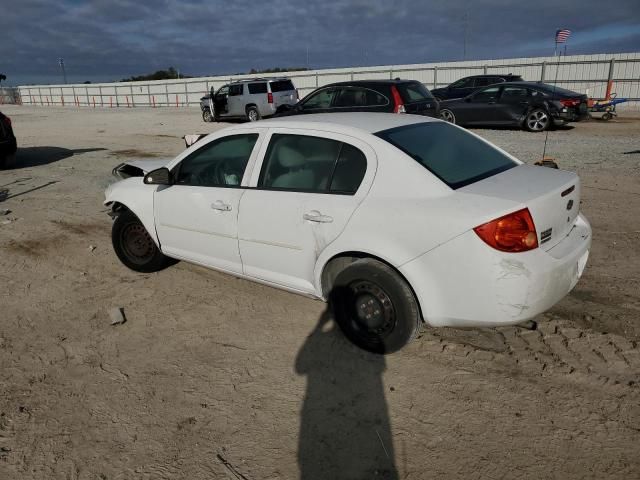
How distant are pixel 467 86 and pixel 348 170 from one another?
18620 mm

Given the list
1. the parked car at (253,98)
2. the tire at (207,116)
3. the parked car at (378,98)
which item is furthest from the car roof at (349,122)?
the tire at (207,116)

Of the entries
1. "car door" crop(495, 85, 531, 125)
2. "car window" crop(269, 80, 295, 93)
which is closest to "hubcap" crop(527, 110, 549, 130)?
"car door" crop(495, 85, 531, 125)

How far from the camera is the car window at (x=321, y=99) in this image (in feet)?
42.5

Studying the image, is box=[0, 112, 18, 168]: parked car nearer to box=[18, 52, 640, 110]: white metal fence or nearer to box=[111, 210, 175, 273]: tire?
box=[111, 210, 175, 273]: tire

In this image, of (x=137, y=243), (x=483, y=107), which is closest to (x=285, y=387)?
(x=137, y=243)

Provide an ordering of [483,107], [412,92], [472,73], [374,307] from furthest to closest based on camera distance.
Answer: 1. [472,73]
2. [483,107]
3. [412,92]
4. [374,307]

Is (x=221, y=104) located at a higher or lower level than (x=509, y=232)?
higher

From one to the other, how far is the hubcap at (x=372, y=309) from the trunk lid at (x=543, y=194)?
2.84 feet

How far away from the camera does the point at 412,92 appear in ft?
40.7

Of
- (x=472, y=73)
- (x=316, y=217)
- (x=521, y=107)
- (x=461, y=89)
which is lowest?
(x=316, y=217)

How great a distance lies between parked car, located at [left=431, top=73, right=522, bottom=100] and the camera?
61.8 ft

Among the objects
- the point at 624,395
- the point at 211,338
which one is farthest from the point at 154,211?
the point at 624,395

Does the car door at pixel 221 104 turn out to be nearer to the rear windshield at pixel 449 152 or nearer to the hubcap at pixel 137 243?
the hubcap at pixel 137 243

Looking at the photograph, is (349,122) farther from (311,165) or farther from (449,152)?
(449,152)
